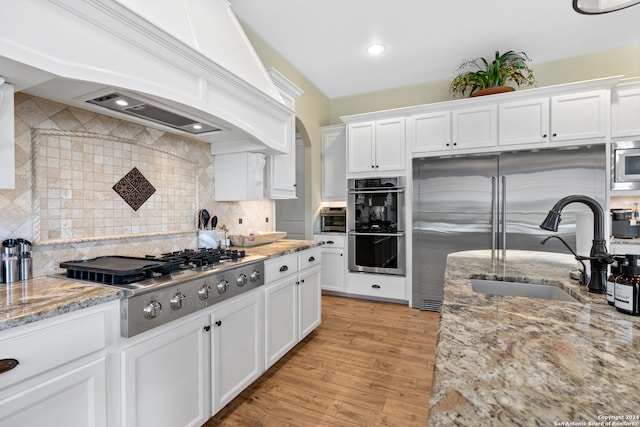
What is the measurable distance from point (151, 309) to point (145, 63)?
1.13 meters

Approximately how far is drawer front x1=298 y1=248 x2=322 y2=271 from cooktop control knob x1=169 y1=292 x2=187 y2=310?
3.97ft

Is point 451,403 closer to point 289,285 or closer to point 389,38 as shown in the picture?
point 289,285

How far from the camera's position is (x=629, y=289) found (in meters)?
0.85

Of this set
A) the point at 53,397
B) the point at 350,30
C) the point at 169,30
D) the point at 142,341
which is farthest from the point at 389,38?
the point at 53,397

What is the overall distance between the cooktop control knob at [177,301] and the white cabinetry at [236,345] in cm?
25

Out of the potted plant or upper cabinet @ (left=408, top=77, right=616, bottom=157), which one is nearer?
upper cabinet @ (left=408, top=77, right=616, bottom=157)

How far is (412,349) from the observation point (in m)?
2.60

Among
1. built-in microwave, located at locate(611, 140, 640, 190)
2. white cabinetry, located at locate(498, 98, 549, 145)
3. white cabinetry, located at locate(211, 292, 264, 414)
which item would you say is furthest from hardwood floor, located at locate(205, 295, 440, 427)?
built-in microwave, located at locate(611, 140, 640, 190)

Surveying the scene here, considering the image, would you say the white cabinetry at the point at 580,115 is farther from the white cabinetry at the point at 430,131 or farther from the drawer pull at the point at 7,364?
the drawer pull at the point at 7,364

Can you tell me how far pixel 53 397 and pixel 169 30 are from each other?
5.24ft

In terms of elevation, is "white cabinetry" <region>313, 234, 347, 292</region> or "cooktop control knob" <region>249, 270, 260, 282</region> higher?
"cooktop control knob" <region>249, 270, 260, 282</region>

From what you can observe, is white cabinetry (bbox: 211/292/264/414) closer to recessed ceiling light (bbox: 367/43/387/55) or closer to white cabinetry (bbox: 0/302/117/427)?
white cabinetry (bbox: 0/302/117/427)

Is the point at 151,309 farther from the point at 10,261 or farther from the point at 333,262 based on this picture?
the point at 333,262

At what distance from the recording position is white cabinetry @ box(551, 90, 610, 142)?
2963 millimetres
